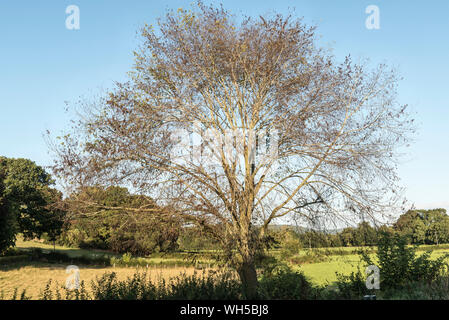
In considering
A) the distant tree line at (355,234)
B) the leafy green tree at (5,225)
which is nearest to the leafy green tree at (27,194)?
the leafy green tree at (5,225)

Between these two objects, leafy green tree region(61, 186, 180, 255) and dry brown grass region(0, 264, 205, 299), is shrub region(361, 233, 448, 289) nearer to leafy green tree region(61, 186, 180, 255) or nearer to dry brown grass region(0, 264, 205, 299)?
leafy green tree region(61, 186, 180, 255)

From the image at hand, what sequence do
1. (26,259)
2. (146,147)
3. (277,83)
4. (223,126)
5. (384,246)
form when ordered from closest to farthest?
(384,246)
(146,147)
(277,83)
(223,126)
(26,259)

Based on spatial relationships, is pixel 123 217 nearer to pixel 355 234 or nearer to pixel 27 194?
pixel 355 234

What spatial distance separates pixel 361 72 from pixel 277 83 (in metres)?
2.50

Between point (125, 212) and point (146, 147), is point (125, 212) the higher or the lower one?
the lower one

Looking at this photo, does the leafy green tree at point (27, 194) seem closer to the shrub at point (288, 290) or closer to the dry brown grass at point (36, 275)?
the dry brown grass at point (36, 275)

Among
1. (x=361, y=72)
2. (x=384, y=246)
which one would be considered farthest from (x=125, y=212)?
(x=361, y=72)

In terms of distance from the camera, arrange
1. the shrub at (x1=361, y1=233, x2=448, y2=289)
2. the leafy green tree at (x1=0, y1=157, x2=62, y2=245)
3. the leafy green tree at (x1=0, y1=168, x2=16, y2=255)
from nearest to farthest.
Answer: the shrub at (x1=361, y1=233, x2=448, y2=289)
the leafy green tree at (x1=0, y1=168, x2=16, y2=255)
the leafy green tree at (x1=0, y1=157, x2=62, y2=245)

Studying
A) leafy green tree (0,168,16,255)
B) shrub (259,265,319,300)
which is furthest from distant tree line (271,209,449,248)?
leafy green tree (0,168,16,255)

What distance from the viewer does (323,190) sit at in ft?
28.9

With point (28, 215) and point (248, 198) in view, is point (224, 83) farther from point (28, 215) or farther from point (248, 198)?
point (28, 215)

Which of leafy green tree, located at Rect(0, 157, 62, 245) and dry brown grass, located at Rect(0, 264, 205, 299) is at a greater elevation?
leafy green tree, located at Rect(0, 157, 62, 245)

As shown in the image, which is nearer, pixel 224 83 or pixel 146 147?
pixel 146 147

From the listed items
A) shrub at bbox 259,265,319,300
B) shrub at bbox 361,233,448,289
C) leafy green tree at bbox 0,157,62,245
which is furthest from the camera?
leafy green tree at bbox 0,157,62,245
